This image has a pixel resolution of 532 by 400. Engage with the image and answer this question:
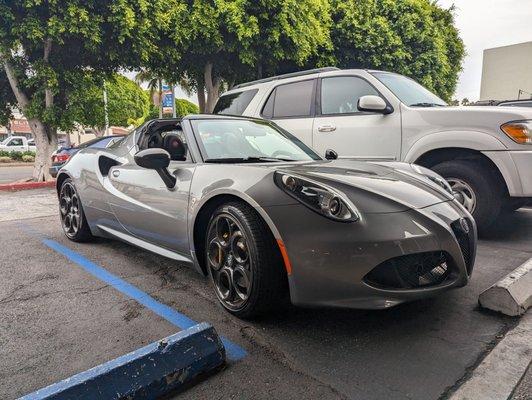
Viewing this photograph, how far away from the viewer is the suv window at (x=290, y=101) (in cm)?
527

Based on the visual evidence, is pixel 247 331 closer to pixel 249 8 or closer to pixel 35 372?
pixel 35 372

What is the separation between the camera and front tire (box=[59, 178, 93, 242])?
4078 mm

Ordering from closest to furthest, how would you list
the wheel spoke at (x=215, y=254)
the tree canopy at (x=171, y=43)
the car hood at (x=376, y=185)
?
the car hood at (x=376, y=185)
the wheel spoke at (x=215, y=254)
the tree canopy at (x=171, y=43)

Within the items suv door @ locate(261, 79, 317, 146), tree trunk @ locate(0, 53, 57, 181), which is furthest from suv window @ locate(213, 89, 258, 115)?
tree trunk @ locate(0, 53, 57, 181)

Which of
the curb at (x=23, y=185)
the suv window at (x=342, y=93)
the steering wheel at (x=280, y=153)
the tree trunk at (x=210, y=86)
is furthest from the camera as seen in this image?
the tree trunk at (x=210, y=86)

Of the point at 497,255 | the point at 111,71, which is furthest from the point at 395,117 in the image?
the point at 111,71

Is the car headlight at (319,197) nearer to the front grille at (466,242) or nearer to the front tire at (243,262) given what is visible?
the front tire at (243,262)

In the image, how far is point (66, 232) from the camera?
4.34 m

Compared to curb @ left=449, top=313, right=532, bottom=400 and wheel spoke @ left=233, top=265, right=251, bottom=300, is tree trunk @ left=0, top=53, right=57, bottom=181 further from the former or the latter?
curb @ left=449, top=313, right=532, bottom=400

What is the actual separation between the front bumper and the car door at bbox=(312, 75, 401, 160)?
8.31 ft

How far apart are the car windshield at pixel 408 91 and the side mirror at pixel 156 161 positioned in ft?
9.69

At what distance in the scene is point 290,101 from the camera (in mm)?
5430

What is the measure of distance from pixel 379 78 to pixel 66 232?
399cm

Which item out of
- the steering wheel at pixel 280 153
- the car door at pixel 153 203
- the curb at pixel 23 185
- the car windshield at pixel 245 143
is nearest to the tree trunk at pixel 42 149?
the curb at pixel 23 185
